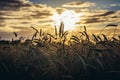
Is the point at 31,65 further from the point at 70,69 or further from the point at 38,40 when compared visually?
the point at 38,40

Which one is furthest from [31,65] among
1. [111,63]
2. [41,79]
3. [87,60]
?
[111,63]

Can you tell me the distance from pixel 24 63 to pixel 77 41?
136cm

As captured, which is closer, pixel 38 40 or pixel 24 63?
pixel 24 63

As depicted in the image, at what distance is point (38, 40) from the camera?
7422mm

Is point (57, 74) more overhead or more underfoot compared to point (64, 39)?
more underfoot

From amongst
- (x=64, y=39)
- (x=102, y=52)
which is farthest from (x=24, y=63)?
(x=102, y=52)

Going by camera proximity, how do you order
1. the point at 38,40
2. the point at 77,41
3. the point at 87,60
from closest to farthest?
the point at 87,60 → the point at 77,41 → the point at 38,40

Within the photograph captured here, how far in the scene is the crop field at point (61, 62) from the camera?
5.69 m

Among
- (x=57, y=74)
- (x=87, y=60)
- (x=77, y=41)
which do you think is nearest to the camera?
(x=57, y=74)

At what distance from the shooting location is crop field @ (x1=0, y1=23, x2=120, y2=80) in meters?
5.69

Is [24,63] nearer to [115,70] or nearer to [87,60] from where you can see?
[87,60]

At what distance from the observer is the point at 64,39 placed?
6938 mm

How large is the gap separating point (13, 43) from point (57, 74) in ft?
8.38

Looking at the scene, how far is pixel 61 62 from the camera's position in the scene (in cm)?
607
